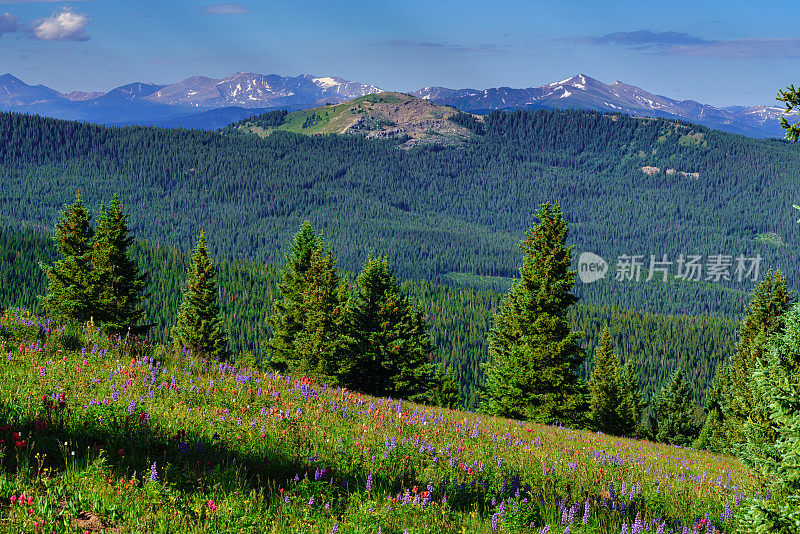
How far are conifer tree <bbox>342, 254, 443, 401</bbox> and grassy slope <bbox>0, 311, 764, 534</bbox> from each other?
75.8ft

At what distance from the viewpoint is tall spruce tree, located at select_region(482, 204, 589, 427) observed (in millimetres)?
29234

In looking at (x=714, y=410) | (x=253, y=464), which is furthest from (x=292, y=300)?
(x=714, y=410)

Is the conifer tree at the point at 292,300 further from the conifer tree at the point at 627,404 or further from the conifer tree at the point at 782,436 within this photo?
the conifer tree at the point at 782,436

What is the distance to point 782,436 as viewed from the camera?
750cm

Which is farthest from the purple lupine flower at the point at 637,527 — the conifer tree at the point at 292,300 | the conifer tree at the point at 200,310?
the conifer tree at the point at 200,310

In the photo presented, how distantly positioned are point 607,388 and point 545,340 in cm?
2465

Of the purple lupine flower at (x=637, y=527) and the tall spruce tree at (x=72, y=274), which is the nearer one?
the purple lupine flower at (x=637, y=527)

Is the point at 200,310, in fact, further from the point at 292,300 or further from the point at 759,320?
the point at 759,320

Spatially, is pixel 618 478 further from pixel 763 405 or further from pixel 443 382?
pixel 443 382

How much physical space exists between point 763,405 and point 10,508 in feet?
30.7

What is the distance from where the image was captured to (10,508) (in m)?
4.40

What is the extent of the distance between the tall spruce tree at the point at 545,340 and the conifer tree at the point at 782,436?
69.0ft

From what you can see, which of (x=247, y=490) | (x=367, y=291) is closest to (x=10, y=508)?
(x=247, y=490)

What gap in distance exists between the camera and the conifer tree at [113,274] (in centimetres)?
3541
